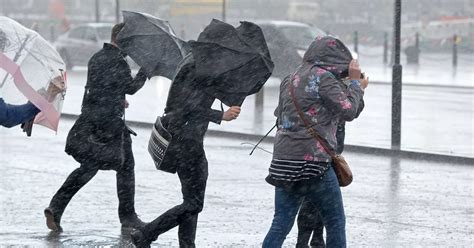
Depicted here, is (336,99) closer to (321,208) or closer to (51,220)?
(321,208)

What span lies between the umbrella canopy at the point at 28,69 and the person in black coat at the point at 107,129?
1.31m

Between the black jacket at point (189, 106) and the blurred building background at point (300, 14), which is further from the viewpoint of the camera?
the blurred building background at point (300, 14)

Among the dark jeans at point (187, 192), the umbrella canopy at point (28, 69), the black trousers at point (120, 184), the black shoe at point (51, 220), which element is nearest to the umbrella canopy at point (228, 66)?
the dark jeans at point (187, 192)

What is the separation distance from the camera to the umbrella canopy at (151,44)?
367 inches

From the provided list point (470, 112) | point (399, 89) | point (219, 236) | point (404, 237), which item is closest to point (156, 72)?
point (219, 236)

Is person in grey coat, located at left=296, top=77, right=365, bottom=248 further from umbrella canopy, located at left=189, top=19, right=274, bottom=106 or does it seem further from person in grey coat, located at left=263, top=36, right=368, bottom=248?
person in grey coat, located at left=263, top=36, right=368, bottom=248

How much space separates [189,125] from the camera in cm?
856

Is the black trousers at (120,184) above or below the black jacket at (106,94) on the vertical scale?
below

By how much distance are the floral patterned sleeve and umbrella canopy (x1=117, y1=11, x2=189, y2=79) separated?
176 centimetres

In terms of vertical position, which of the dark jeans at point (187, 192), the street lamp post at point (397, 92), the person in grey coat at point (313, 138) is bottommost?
the street lamp post at point (397, 92)

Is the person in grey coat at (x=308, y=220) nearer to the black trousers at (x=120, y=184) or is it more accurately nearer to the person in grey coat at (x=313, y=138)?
the person in grey coat at (x=313, y=138)

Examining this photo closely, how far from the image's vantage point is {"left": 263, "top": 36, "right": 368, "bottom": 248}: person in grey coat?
7805mm

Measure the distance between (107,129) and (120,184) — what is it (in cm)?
47

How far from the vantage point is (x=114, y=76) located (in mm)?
9852
